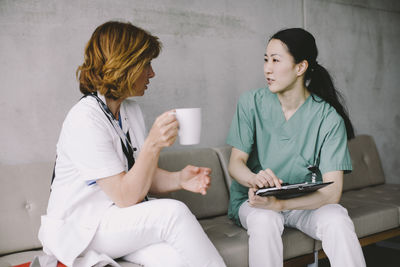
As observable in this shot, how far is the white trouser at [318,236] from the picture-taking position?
5.41 ft

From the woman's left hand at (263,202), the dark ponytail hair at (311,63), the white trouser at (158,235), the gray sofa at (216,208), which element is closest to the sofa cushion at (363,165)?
the gray sofa at (216,208)

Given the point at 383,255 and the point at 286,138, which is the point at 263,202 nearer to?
the point at 286,138

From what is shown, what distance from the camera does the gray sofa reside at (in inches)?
69.7

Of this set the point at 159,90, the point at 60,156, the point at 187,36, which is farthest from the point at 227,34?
the point at 60,156

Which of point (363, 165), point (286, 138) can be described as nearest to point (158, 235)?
point (286, 138)

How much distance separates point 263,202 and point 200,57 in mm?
1254

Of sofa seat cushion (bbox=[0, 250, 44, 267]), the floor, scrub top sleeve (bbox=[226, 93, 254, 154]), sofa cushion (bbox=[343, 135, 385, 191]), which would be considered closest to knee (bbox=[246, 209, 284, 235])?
scrub top sleeve (bbox=[226, 93, 254, 154])

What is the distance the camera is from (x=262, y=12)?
2926 millimetres

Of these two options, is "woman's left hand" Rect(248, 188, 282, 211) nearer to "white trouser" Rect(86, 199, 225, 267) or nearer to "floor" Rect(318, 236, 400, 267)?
"white trouser" Rect(86, 199, 225, 267)

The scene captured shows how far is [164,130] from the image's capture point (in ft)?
3.98

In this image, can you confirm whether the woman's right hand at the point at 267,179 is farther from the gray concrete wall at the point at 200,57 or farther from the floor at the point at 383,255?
the floor at the point at 383,255

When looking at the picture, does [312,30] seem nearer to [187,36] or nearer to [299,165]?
[187,36]

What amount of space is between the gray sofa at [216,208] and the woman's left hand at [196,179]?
35 cm

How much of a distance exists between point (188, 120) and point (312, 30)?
94.9 inches
